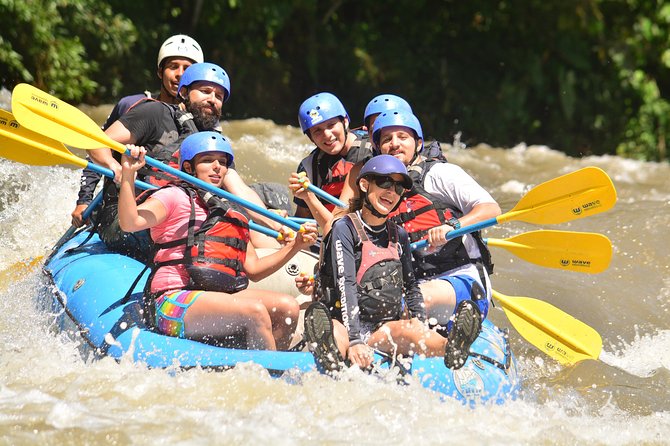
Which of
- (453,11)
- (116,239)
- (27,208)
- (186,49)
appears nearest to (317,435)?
(116,239)

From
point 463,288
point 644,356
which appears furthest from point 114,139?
point 644,356

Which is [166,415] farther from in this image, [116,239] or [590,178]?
[590,178]

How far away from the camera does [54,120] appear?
186 inches

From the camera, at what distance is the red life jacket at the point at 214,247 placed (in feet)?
14.0

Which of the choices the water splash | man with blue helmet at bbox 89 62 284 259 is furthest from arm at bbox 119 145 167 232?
the water splash

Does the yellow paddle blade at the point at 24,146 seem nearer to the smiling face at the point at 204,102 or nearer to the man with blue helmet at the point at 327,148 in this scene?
the smiling face at the point at 204,102

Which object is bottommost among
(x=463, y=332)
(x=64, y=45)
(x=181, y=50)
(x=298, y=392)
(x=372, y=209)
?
(x=298, y=392)

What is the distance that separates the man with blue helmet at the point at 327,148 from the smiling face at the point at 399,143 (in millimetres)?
364

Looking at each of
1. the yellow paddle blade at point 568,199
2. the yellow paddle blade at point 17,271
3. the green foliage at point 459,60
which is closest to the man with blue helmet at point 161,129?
the yellow paddle blade at point 17,271

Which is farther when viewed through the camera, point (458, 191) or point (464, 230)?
point (458, 191)

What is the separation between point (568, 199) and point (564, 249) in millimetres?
269

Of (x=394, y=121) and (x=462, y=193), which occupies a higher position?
(x=394, y=121)

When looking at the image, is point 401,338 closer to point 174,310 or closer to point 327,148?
point 174,310

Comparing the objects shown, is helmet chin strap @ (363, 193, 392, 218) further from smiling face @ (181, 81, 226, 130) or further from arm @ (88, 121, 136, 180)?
arm @ (88, 121, 136, 180)
